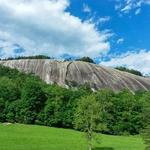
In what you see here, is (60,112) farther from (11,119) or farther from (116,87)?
(116,87)

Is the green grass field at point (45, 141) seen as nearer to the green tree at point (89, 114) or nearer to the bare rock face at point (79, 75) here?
the green tree at point (89, 114)

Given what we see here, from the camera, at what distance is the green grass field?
70312 mm

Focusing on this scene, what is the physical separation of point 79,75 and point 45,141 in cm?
7693

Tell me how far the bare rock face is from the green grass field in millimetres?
54170

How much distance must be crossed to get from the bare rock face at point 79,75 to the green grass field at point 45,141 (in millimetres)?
54170

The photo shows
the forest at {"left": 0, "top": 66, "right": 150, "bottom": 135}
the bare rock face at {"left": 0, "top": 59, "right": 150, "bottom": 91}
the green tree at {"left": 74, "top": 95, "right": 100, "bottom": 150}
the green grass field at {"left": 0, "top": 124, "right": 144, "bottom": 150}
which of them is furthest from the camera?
the bare rock face at {"left": 0, "top": 59, "right": 150, "bottom": 91}

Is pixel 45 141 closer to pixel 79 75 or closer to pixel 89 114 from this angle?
pixel 89 114

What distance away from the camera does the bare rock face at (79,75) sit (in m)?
150

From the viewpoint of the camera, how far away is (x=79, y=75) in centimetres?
15325

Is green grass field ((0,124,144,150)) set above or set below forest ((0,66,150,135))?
below

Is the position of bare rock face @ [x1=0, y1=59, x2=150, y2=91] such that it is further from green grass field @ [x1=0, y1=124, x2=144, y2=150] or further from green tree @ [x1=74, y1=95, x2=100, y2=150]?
green tree @ [x1=74, y1=95, x2=100, y2=150]

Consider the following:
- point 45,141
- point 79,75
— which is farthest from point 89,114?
point 79,75

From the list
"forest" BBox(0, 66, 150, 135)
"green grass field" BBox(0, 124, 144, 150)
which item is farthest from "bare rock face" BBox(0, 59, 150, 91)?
"green grass field" BBox(0, 124, 144, 150)

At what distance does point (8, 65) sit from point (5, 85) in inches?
1495
